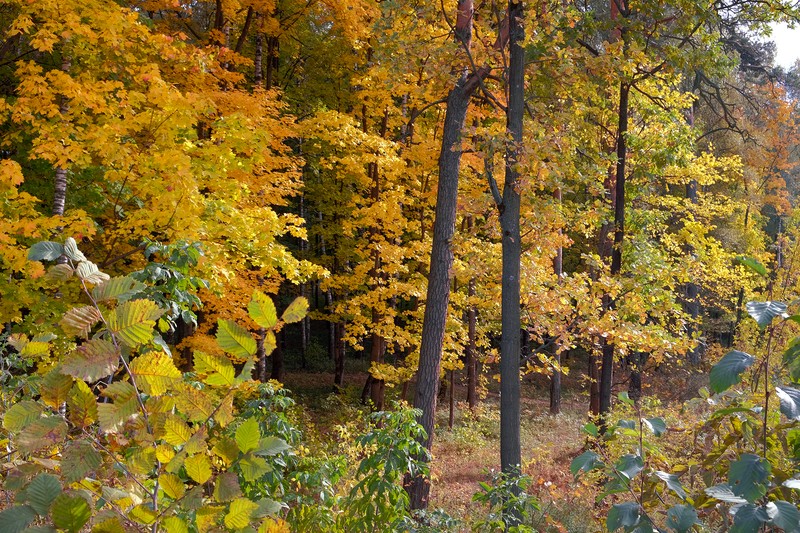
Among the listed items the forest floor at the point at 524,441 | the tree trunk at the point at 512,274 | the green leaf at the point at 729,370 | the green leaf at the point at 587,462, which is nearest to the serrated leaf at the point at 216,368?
the green leaf at the point at 587,462

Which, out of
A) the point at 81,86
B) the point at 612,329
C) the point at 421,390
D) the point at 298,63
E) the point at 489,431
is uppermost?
the point at 298,63

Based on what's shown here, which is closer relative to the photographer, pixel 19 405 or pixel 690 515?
pixel 19 405

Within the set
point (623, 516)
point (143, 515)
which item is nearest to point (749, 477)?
point (623, 516)

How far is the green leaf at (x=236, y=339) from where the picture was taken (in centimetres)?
117

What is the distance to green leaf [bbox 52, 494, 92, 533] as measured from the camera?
1.01m

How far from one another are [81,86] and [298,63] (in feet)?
38.1

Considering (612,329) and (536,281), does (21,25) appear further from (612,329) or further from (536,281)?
(612,329)

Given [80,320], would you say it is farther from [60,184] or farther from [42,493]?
[60,184]

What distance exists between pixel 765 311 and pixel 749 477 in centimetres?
40

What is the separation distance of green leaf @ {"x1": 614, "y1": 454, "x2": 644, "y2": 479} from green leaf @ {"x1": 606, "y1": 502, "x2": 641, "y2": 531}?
3.1 inches

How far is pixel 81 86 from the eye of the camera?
26.0ft

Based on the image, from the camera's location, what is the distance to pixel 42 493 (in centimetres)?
101

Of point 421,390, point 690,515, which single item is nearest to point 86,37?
point 421,390

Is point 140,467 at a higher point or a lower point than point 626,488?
higher
